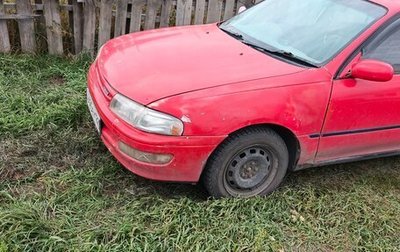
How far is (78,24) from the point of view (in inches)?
222

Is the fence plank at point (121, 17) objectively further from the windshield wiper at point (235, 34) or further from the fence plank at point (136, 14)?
the windshield wiper at point (235, 34)

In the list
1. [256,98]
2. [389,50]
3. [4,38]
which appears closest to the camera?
[256,98]

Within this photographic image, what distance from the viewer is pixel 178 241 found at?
3092 mm

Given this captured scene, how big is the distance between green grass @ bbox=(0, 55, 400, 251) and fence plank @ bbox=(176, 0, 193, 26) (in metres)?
2.17

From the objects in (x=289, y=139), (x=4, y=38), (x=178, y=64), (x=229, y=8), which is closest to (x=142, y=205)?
(x=178, y=64)

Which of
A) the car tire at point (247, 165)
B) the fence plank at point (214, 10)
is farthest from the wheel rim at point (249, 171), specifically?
the fence plank at point (214, 10)

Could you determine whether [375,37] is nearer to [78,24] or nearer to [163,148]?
[163,148]

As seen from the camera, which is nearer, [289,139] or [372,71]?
[372,71]

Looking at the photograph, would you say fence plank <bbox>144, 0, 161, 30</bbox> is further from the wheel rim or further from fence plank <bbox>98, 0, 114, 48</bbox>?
the wheel rim

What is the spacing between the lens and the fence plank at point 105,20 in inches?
219

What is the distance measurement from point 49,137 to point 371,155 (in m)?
2.64

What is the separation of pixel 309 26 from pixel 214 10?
2.56 m

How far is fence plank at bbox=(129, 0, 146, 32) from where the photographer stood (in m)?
5.71

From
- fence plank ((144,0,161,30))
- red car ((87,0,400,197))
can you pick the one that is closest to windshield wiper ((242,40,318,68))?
red car ((87,0,400,197))
